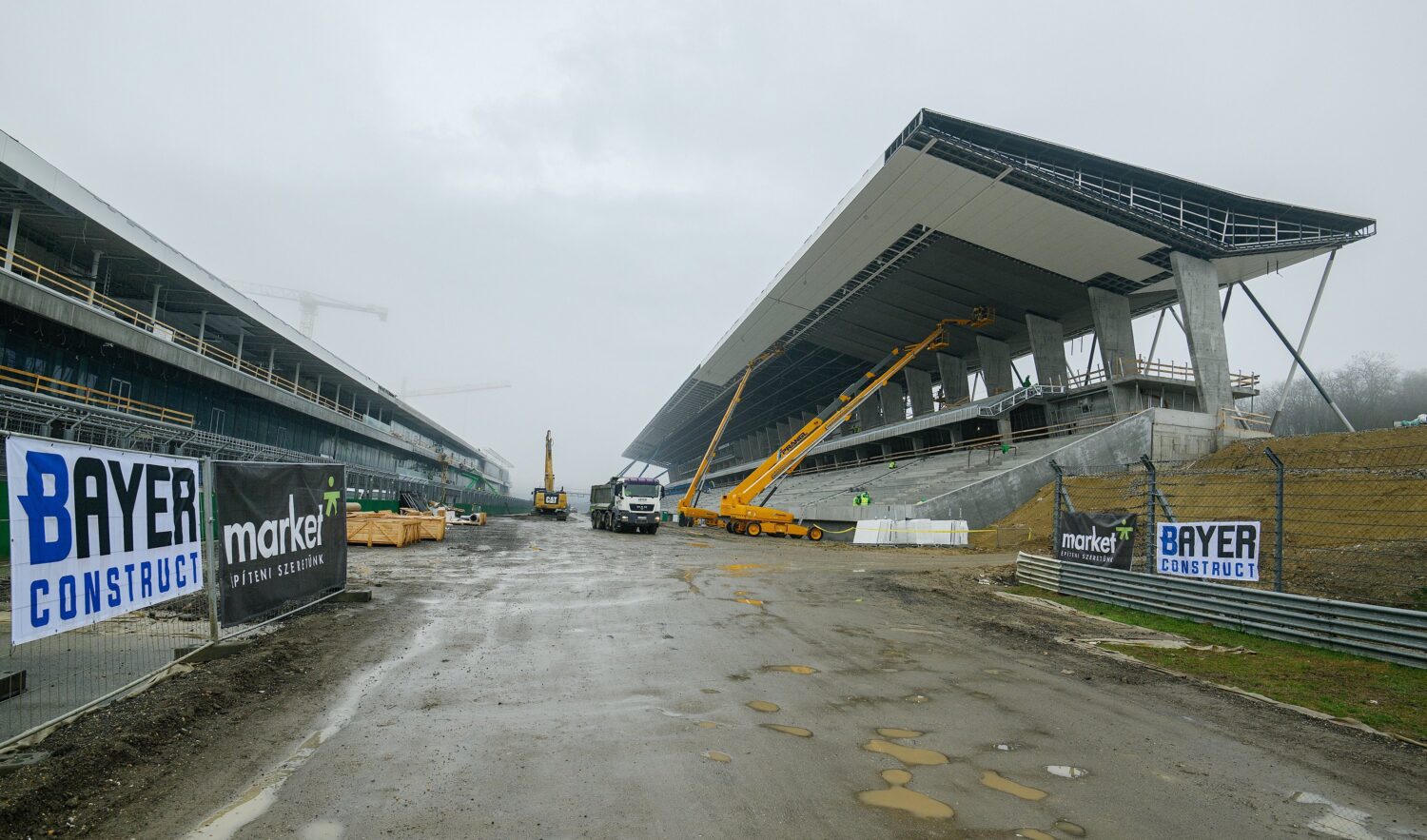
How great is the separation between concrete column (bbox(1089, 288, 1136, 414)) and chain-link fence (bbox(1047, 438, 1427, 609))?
23.5 ft

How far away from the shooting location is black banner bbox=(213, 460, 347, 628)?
25.7 ft

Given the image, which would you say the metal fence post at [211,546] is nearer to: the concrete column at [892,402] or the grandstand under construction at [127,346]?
the grandstand under construction at [127,346]

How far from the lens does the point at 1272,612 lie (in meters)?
9.34

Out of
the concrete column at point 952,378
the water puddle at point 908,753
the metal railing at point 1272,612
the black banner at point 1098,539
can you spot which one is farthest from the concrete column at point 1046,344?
the water puddle at point 908,753

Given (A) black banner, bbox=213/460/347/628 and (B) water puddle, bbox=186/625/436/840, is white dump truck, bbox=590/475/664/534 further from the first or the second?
(B) water puddle, bbox=186/625/436/840

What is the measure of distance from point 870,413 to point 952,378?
11.8 meters

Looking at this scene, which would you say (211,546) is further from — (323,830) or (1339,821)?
(1339,821)

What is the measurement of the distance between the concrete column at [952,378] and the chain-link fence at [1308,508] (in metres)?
21.5


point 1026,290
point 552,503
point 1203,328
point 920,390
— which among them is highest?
point 1026,290

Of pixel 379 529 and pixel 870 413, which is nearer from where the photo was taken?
pixel 379 529

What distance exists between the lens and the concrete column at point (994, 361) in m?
47.9

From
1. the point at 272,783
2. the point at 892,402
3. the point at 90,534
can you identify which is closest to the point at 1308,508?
the point at 272,783

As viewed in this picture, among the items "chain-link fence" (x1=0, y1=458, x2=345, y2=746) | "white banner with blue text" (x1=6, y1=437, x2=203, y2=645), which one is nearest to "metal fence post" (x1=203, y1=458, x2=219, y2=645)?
"chain-link fence" (x1=0, y1=458, x2=345, y2=746)

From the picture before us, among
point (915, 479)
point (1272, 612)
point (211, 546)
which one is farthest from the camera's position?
point (915, 479)
